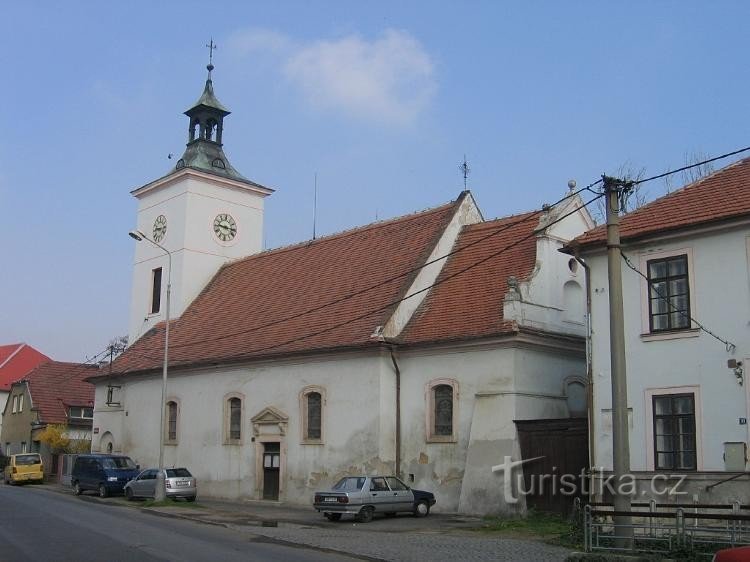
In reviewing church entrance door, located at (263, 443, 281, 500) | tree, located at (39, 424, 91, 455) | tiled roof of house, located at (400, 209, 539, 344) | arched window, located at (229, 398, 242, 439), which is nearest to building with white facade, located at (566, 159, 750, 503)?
tiled roof of house, located at (400, 209, 539, 344)

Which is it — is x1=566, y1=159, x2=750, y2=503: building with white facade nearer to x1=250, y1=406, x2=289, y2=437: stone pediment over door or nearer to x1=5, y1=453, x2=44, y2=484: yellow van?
Answer: x1=250, y1=406, x2=289, y2=437: stone pediment over door

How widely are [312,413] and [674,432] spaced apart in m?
13.4

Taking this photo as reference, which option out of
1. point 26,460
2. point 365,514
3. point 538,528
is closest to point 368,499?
point 365,514

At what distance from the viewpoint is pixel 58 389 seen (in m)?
56.9

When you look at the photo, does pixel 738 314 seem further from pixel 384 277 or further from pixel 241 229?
pixel 241 229

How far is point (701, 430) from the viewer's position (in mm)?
19094

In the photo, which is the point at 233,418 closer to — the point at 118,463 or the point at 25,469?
the point at 118,463

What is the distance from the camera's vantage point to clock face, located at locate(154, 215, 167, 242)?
42.3m

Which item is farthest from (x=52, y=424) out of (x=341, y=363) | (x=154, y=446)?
(x=341, y=363)

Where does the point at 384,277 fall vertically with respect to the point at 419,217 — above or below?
below

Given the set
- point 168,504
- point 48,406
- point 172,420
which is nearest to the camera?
point 168,504

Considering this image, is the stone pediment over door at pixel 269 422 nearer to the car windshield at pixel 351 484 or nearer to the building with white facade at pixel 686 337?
the car windshield at pixel 351 484

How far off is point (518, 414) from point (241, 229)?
22086 millimetres

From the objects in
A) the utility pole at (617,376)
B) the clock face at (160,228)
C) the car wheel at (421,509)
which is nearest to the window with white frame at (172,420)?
the clock face at (160,228)
